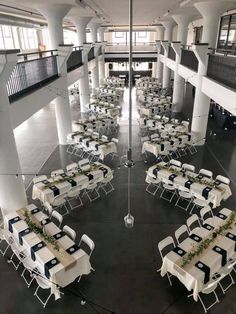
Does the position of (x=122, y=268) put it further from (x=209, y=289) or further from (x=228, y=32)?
(x=228, y=32)

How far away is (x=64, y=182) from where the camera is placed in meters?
8.84

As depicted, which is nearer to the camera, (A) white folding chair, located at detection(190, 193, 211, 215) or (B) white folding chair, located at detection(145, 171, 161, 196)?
(A) white folding chair, located at detection(190, 193, 211, 215)

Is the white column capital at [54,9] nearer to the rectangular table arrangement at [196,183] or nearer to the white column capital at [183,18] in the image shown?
the rectangular table arrangement at [196,183]

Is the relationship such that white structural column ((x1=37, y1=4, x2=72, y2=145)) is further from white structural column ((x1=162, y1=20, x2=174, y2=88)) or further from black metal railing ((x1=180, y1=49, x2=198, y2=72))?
white structural column ((x1=162, y1=20, x2=174, y2=88))

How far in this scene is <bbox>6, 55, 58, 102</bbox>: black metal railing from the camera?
324 inches

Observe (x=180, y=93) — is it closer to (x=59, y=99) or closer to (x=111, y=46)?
(x=59, y=99)

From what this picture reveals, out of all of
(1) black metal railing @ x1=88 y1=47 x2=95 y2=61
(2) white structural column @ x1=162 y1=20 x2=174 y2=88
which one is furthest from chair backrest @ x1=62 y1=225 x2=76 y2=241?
(2) white structural column @ x1=162 y1=20 x2=174 y2=88

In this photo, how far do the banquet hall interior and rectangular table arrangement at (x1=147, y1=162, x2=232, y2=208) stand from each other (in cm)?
4

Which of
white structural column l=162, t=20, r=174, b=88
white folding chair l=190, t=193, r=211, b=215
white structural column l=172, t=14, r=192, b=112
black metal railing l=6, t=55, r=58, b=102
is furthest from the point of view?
white structural column l=162, t=20, r=174, b=88

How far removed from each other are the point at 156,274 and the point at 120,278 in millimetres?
923

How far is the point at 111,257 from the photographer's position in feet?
23.3

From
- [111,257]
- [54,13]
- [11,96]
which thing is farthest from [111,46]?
[111,257]

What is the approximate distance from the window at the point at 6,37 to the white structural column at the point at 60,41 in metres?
11.7

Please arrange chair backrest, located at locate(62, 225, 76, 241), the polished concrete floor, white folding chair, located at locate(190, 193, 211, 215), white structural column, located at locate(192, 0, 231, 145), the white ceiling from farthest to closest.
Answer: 1. white structural column, located at locate(192, 0, 231, 145)
2. the white ceiling
3. white folding chair, located at locate(190, 193, 211, 215)
4. chair backrest, located at locate(62, 225, 76, 241)
5. the polished concrete floor
